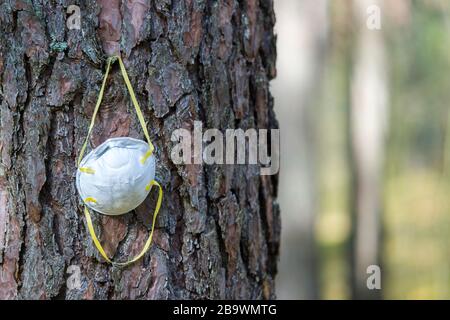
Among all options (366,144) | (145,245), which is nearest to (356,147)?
(366,144)

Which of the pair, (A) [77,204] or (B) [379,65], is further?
(B) [379,65]

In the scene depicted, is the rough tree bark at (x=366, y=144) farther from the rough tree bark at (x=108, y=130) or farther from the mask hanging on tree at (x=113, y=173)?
the mask hanging on tree at (x=113, y=173)

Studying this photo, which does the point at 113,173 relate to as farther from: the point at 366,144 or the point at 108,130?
the point at 366,144

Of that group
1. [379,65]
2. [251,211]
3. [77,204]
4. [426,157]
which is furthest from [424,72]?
[77,204]

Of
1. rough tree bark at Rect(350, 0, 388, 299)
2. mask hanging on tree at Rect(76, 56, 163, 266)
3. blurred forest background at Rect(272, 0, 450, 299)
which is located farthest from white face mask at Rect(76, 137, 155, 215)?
rough tree bark at Rect(350, 0, 388, 299)

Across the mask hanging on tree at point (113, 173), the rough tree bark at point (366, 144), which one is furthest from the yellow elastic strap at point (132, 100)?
the rough tree bark at point (366, 144)

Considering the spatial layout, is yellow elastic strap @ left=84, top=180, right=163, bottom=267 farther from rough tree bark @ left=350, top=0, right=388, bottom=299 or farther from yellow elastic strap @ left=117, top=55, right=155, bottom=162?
rough tree bark @ left=350, top=0, right=388, bottom=299

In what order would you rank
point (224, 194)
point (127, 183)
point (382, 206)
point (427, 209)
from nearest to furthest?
point (127, 183), point (224, 194), point (427, 209), point (382, 206)
